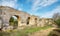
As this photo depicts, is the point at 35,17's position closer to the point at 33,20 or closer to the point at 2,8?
the point at 33,20

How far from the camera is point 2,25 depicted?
15.5m

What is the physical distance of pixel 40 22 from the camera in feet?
74.0

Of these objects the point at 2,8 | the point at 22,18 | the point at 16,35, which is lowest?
the point at 16,35

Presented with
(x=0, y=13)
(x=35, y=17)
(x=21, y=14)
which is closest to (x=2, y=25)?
(x=0, y=13)

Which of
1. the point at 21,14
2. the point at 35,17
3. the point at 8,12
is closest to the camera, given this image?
the point at 8,12

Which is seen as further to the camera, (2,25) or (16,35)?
(2,25)

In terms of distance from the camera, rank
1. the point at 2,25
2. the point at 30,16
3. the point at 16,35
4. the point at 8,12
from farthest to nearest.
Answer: the point at 30,16, the point at 8,12, the point at 2,25, the point at 16,35

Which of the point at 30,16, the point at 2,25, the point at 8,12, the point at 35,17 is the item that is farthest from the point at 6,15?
the point at 35,17

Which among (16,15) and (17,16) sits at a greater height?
(16,15)

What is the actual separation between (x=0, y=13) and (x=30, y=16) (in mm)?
6579

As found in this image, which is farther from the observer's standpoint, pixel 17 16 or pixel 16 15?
pixel 17 16

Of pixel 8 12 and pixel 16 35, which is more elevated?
pixel 8 12

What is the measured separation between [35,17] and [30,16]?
5.84 feet

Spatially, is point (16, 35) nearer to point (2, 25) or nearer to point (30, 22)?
point (2, 25)
